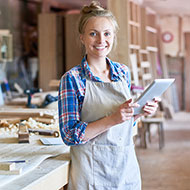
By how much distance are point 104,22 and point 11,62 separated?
6897 mm

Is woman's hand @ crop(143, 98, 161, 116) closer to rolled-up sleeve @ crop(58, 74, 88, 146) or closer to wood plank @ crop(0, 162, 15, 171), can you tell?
rolled-up sleeve @ crop(58, 74, 88, 146)

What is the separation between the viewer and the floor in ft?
15.5

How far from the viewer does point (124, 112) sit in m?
1.76

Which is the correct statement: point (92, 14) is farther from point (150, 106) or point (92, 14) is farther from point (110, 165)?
point (110, 165)

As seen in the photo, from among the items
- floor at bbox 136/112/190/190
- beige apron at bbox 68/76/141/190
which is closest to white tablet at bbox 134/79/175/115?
beige apron at bbox 68/76/141/190

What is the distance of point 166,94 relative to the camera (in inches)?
428

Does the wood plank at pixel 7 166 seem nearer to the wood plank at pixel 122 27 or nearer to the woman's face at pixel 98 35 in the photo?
the woman's face at pixel 98 35

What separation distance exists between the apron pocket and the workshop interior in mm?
170

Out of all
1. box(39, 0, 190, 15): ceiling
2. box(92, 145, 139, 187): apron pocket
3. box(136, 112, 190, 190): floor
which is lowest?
box(136, 112, 190, 190): floor

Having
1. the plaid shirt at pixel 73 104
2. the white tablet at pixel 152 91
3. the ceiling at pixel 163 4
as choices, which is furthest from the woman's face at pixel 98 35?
the ceiling at pixel 163 4

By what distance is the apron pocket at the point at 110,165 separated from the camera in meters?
1.88

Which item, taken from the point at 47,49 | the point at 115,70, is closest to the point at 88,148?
the point at 115,70

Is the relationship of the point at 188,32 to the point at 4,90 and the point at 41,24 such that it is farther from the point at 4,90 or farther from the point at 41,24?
the point at 4,90

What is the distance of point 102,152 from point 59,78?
23.0 feet
